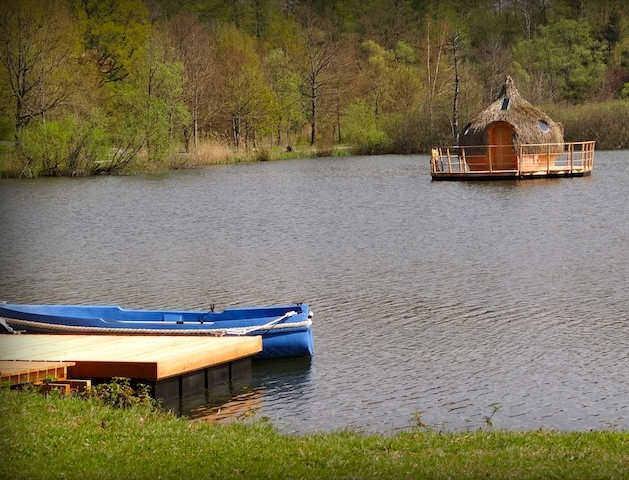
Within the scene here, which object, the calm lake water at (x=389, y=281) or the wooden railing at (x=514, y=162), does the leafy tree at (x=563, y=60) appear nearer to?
the wooden railing at (x=514, y=162)

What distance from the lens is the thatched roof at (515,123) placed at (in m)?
50.5

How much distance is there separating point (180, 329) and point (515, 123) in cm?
3812

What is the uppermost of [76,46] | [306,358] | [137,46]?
[137,46]

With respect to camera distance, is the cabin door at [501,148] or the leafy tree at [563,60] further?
the leafy tree at [563,60]

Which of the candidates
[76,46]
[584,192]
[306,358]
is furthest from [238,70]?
[306,358]

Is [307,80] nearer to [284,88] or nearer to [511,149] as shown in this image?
[284,88]

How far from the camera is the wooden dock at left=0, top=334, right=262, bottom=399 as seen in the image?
12500 mm

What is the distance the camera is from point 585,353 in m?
14.7

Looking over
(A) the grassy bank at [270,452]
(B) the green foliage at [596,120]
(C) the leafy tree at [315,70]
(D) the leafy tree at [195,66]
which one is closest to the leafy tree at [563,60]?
(B) the green foliage at [596,120]

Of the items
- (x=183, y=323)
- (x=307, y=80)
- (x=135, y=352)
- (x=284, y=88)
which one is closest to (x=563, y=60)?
(x=284, y=88)

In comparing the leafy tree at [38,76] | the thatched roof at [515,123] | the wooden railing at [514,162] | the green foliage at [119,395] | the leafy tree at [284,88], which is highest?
the leafy tree at [284,88]

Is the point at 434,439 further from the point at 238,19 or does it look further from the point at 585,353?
the point at 238,19

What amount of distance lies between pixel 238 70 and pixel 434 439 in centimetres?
7264

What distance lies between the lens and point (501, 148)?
51719mm
